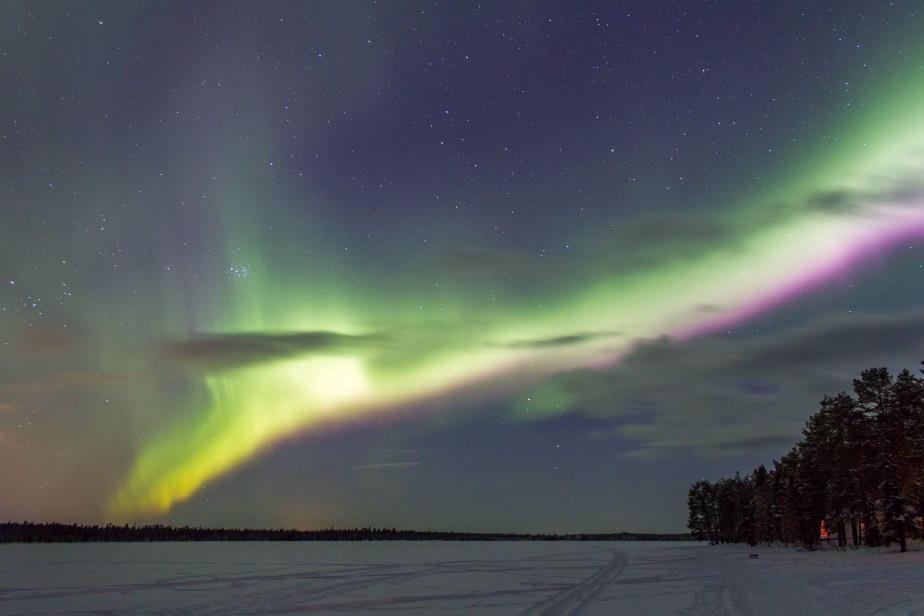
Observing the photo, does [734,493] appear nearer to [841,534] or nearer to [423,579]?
[841,534]

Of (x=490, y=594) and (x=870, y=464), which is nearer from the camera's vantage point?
(x=490, y=594)

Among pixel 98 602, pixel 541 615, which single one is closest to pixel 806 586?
pixel 541 615

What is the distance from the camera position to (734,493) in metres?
170

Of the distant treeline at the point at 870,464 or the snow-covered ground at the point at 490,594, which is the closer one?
the snow-covered ground at the point at 490,594

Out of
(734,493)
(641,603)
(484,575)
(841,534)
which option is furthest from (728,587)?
(734,493)

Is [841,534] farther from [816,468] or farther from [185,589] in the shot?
[185,589]

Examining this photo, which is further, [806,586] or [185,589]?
[185,589]

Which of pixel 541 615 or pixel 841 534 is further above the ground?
pixel 541 615

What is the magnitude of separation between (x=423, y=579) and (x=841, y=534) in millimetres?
64810

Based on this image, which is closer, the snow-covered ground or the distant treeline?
the snow-covered ground

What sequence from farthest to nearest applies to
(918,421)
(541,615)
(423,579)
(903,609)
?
(918,421) < (423,579) < (541,615) < (903,609)

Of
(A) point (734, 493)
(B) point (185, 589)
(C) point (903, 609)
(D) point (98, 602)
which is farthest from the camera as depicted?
(A) point (734, 493)

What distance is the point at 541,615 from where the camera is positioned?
903 inches

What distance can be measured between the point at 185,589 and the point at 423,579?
536 inches
